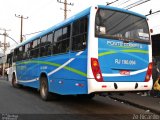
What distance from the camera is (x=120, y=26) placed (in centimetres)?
1020

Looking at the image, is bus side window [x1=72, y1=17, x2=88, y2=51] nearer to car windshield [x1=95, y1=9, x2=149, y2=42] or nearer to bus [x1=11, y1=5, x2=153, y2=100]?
bus [x1=11, y1=5, x2=153, y2=100]

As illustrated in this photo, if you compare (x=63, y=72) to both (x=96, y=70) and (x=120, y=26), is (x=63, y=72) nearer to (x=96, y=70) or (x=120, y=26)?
(x=96, y=70)

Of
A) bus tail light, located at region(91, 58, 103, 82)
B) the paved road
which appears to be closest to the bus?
bus tail light, located at region(91, 58, 103, 82)

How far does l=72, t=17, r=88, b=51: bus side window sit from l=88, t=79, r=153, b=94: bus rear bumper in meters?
1.29

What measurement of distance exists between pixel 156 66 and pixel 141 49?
6.55 meters

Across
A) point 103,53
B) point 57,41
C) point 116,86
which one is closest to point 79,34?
point 103,53

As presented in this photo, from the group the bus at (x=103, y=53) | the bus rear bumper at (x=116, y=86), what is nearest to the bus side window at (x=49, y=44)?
the bus at (x=103, y=53)

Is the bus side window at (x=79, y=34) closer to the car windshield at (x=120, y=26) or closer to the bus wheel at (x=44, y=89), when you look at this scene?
the car windshield at (x=120, y=26)

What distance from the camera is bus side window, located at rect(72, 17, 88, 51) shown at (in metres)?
9.90

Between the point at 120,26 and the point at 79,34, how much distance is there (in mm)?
1364

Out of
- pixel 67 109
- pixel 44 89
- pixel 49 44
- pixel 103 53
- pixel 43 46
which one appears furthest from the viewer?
pixel 43 46

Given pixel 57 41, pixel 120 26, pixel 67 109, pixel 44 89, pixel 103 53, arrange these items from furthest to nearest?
pixel 44 89, pixel 57 41, pixel 67 109, pixel 120 26, pixel 103 53

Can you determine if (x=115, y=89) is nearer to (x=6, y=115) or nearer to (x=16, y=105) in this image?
(x=6, y=115)

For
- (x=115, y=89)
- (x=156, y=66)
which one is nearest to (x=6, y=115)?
(x=115, y=89)
